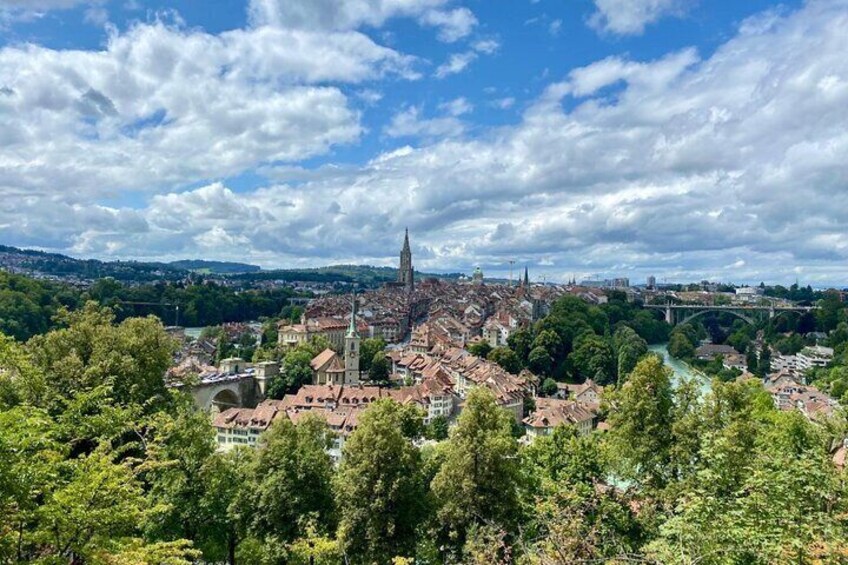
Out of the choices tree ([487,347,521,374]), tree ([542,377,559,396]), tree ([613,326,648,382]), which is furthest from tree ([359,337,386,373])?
tree ([613,326,648,382])

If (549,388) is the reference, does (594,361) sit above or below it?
above

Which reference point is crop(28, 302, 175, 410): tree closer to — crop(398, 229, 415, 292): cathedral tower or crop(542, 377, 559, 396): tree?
crop(542, 377, 559, 396): tree

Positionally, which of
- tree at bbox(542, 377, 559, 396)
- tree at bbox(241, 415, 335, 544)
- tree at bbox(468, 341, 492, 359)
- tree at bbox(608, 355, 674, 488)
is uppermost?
tree at bbox(608, 355, 674, 488)

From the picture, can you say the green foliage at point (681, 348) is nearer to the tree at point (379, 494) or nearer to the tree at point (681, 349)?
the tree at point (681, 349)

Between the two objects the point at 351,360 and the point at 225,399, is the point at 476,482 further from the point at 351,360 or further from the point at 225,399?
the point at 351,360

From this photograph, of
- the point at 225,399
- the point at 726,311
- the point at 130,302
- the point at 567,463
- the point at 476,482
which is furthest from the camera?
the point at 726,311

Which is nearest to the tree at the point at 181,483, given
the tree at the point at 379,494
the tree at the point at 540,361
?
the tree at the point at 379,494

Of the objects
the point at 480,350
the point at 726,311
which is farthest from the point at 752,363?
the point at 726,311
